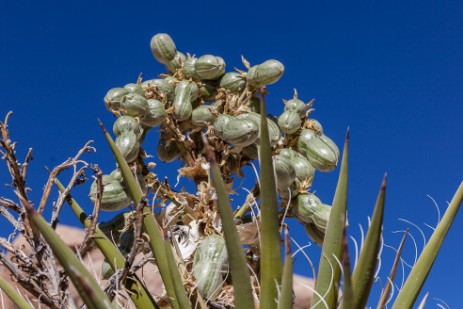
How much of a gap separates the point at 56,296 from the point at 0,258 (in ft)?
0.51

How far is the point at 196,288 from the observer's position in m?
1.40

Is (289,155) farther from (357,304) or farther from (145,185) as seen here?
(357,304)

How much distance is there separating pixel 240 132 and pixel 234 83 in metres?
0.27

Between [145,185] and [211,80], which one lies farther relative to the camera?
[211,80]

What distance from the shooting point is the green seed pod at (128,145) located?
5.13 feet

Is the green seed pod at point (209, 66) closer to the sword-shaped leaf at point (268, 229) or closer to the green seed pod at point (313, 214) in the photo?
the green seed pod at point (313, 214)

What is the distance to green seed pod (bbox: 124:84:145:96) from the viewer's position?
1738mm

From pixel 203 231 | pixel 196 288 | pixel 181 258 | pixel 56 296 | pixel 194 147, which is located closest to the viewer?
pixel 56 296

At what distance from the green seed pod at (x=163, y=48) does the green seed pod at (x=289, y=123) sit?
45cm

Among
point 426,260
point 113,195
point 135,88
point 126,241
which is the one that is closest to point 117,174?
point 113,195

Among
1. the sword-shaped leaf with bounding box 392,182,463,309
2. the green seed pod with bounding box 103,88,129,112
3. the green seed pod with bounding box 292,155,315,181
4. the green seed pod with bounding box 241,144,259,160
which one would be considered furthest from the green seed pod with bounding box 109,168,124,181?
the sword-shaped leaf with bounding box 392,182,463,309

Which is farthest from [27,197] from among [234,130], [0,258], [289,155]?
[289,155]

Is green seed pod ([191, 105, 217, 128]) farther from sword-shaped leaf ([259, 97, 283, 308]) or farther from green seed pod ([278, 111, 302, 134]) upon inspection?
sword-shaped leaf ([259, 97, 283, 308])

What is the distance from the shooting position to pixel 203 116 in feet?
5.66
